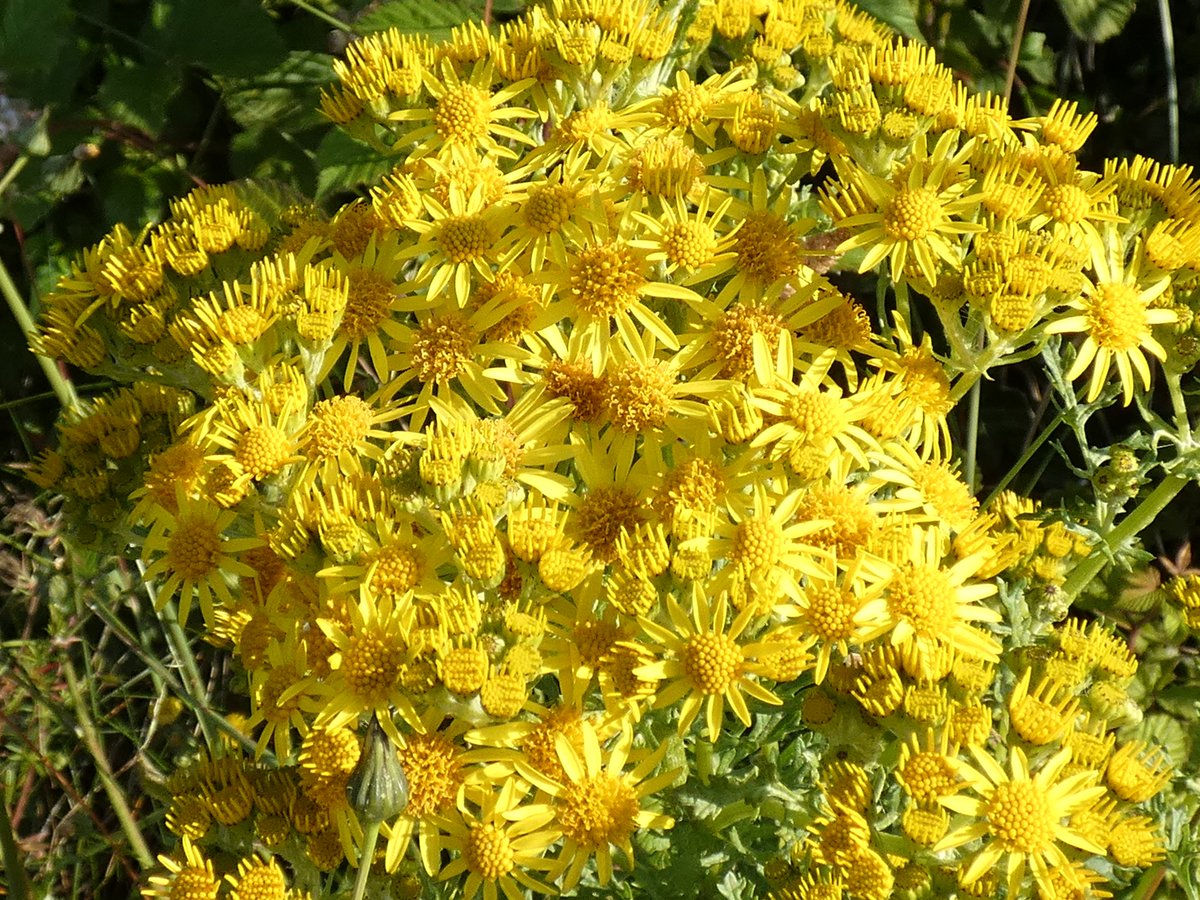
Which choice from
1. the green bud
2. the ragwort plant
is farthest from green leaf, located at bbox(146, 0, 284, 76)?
the green bud

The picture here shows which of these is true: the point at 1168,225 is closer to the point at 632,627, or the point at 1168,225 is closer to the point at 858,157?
the point at 858,157

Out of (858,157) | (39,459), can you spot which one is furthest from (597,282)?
(39,459)

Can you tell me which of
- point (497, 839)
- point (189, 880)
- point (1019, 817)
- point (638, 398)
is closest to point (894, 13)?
point (638, 398)

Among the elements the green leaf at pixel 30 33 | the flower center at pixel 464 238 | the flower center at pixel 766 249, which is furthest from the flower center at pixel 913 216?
the green leaf at pixel 30 33

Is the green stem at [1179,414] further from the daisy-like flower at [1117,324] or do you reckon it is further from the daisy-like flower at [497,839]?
the daisy-like flower at [497,839]

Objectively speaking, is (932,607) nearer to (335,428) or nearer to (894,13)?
(335,428)
